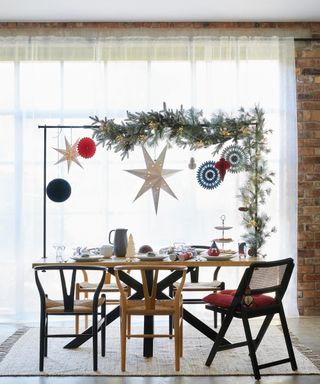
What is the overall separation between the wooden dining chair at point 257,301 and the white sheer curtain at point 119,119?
1928 millimetres

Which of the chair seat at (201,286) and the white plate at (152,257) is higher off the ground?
the white plate at (152,257)

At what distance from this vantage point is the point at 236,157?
609 centimetres

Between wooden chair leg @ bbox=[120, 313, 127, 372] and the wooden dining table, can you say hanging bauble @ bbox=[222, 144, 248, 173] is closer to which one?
the wooden dining table

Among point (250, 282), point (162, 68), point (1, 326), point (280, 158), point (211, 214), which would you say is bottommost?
point (1, 326)

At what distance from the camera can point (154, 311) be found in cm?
464

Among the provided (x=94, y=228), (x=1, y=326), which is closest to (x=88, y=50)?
(x=94, y=228)

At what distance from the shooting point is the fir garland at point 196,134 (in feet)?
19.4

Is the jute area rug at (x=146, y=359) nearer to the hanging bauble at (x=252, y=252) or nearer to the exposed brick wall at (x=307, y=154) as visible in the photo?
the hanging bauble at (x=252, y=252)

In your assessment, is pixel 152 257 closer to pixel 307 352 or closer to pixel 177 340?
pixel 177 340

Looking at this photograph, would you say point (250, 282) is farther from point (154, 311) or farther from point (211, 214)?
point (211, 214)

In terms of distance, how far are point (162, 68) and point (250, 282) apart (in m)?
2.88

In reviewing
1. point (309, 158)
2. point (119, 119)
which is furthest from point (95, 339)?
point (309, 158)

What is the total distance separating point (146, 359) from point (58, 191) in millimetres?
1786

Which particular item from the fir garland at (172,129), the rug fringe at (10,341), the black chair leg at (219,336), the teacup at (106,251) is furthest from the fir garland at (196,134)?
the rug fringe at (10,341)
